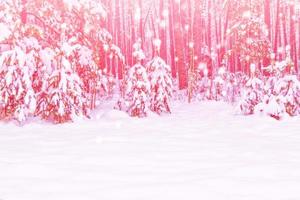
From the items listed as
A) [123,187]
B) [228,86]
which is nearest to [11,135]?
[123,187]

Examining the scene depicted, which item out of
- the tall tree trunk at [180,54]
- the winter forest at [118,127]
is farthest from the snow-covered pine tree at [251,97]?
the tall tree trunk at [180,54]

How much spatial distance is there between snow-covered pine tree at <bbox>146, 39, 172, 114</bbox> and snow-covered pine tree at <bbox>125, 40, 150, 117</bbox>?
8.5 inches

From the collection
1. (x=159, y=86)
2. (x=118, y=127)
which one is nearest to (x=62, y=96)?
(x=118, y=127)

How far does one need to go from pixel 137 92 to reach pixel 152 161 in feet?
19.7

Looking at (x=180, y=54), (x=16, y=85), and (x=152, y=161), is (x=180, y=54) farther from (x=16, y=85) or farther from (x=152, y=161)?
(x=152, y=161)

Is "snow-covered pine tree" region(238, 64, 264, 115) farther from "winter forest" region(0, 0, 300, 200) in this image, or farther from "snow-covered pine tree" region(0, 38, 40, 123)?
"snow-covered pine tree" region(0, 38, 40, 123)

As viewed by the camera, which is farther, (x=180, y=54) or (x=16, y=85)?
(x=180, y=54)

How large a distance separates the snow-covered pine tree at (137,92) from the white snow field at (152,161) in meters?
1.75

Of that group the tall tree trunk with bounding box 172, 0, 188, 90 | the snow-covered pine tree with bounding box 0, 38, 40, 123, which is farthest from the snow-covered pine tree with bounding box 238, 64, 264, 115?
the tall tree trunk with bounding box 172, 0, 188, 90

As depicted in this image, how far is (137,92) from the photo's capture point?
1186cm

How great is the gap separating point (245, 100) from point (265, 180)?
6704 millimetres

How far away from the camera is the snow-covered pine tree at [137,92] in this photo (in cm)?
1171

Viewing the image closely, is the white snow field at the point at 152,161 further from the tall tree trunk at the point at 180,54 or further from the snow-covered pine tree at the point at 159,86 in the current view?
the tall tree trunk at the point at 180,54

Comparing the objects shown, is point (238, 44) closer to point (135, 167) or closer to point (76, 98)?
point (76, 98)
